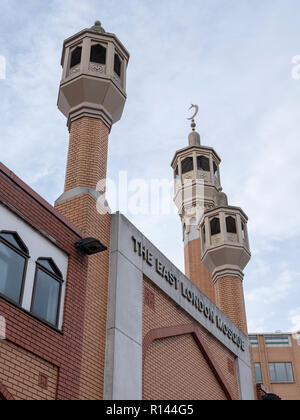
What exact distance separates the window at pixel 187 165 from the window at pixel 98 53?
658 inches

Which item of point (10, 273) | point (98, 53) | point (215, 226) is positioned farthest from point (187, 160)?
point (10, 273)

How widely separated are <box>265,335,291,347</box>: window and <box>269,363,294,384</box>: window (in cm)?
142

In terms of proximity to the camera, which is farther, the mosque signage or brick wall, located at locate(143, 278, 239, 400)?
the mosque signage

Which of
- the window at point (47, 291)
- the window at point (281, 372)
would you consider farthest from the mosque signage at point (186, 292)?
the window at point (281, 372)

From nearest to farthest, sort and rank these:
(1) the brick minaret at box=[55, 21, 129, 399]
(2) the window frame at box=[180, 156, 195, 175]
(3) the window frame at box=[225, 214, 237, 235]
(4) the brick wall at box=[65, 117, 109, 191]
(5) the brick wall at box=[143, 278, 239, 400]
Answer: (1) the brick minaret at box=[55, 21, 129, 399], (5) the brick wall at box=[143, 278, 239, 400], (4) the brick wall at box=[65, 117, 109, 191], (3) the window frame at box=[225, 214, 237, 235], (2) the window frame at box=[180, 156, 195, 175]

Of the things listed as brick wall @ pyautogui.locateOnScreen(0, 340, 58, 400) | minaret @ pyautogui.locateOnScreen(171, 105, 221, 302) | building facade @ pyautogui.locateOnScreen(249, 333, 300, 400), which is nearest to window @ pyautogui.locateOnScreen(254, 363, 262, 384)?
building facade @ pyautogui.locateOnScreen(249, 333, 300, 400)

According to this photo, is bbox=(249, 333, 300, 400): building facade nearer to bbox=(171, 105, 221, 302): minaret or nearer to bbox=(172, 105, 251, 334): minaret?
bbox=(171, 105, 221, 302): minaret

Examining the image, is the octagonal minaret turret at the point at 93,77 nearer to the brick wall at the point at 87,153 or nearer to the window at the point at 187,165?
the brick wall at the point at 87,153

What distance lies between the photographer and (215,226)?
22.0 metres

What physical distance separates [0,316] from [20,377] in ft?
3.40

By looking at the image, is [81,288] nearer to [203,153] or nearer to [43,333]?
[43,333]

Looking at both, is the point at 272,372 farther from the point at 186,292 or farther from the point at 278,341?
the point at 186,292

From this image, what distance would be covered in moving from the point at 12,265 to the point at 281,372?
113ft

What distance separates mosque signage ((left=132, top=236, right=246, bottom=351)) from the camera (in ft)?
44.4
